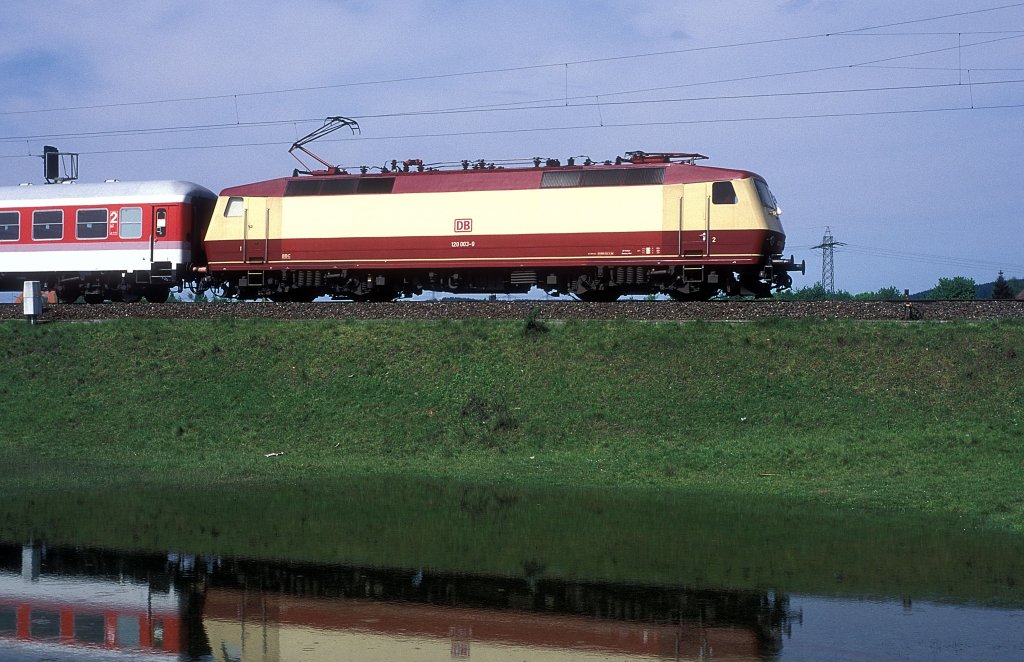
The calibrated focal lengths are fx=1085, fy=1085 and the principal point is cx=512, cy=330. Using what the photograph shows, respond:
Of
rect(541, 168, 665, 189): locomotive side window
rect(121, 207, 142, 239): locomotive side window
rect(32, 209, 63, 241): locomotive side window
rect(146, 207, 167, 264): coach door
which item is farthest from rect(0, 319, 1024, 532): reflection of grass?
rect(32, 209, 63, 241): locomotive side window

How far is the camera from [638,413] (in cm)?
2531

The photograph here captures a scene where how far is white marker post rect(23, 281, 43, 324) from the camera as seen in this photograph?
3319cm

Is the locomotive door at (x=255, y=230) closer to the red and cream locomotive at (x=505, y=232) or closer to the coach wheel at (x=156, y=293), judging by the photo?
the red and cream locomotive at (x=505, y=232)

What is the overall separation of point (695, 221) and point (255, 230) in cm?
1439

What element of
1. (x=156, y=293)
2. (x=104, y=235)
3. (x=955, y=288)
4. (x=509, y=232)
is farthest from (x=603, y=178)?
(x=955, y=288)

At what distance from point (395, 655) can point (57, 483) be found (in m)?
12.8

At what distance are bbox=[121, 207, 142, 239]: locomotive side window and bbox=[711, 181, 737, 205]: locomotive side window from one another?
19.0m

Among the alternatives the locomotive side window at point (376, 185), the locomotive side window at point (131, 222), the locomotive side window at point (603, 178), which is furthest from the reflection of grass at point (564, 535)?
the locomotive side window at point (131, 222)

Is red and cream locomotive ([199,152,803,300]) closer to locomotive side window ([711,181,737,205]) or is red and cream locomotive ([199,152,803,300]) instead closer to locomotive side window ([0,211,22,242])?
locomotive side window ([711,181,737,205])

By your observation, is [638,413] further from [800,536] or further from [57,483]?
[57,483]

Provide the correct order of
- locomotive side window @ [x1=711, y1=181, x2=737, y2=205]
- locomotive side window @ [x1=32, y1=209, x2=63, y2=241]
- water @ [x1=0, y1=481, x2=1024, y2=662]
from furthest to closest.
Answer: locomotive side window @ [x1=32, y1=209, x2=63, y2=241] → locomotive side window @ [x1=711, y1=181, x2=737, y2=205] → water @ [x1=0, y1=481, x2=1024, y2=662]

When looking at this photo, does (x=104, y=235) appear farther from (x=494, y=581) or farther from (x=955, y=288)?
(x=955, y=288)

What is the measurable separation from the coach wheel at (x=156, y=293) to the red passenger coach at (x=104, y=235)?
47mm

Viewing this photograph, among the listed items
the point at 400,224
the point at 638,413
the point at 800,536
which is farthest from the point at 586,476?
the point at 400,224
